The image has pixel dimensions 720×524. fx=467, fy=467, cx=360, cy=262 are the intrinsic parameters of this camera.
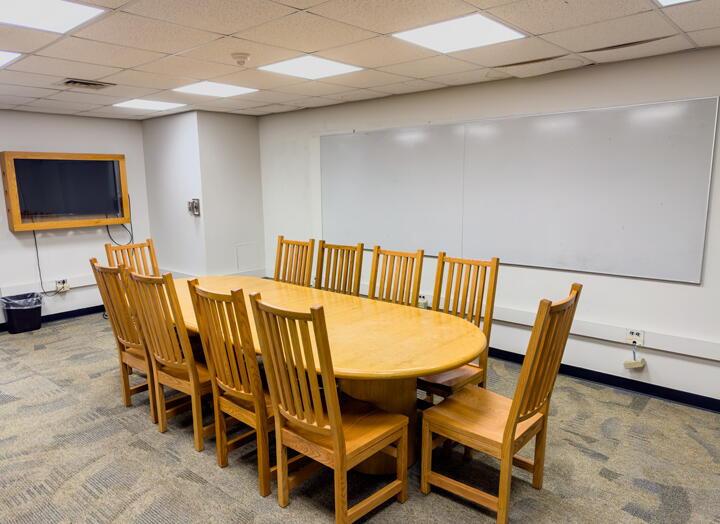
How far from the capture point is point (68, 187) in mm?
5281

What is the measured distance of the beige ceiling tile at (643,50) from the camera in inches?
107

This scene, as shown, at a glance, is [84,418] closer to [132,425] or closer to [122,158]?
[132,425]

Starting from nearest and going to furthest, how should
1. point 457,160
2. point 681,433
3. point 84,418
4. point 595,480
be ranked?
point 595,480 < point 681,433 < point 84,418 < point 457,160

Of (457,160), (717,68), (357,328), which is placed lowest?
(357,328)

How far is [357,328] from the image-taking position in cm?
248

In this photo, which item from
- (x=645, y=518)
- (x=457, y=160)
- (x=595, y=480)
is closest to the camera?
(x=645, y=518)

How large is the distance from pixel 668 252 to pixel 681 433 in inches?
45.9

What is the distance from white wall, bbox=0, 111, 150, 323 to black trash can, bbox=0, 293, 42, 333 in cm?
13

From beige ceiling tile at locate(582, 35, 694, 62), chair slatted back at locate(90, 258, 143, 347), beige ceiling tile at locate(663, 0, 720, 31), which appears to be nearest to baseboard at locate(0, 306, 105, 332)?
chair slatted back at locate(90, 258, 143, 347)

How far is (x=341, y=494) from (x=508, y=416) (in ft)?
2.51

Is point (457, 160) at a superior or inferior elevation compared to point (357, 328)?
superior

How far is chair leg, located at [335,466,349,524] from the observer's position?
1.86 metres

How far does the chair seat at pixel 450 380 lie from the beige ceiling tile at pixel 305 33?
189cm

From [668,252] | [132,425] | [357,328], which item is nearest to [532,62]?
[668,252]
